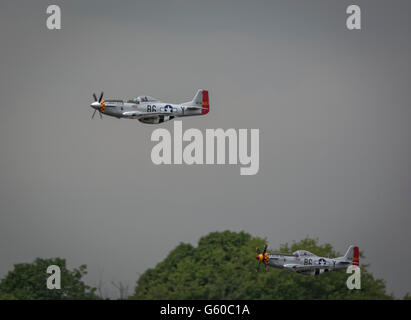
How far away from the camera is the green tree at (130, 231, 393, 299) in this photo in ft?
314

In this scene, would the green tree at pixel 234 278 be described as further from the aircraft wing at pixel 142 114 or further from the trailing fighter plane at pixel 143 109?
the aircraft wing at pixel 142 114

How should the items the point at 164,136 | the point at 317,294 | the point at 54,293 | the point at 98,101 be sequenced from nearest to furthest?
1. the point at 98,101
2. the point at 164,136
3. the point at 317,294
4. the point at 54,293

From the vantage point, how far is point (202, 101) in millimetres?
73000

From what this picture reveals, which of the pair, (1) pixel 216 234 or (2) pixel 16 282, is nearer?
(2) pixel 16 282

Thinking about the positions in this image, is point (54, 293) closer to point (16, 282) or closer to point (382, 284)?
point (16, 282)

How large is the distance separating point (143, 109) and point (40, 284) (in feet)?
146

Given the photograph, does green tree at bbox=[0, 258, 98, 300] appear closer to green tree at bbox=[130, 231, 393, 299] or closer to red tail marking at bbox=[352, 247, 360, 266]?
green tree at bbox=[130, 231, 393, 299]

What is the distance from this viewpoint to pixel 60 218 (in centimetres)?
14412

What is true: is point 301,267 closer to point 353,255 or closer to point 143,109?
point 353,255

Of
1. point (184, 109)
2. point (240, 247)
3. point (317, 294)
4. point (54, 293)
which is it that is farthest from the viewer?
point (240, 247)

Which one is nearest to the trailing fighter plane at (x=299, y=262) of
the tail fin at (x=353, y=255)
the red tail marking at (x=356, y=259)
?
the red tail marking at (x=356, y=259)

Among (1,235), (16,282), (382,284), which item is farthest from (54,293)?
(1,235)

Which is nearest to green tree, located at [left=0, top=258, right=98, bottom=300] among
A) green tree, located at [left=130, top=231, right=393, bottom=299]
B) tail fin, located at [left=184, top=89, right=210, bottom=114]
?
green tree, located at [left=130, top=231, right=393, bottom=299]

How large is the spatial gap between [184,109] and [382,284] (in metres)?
39.0
